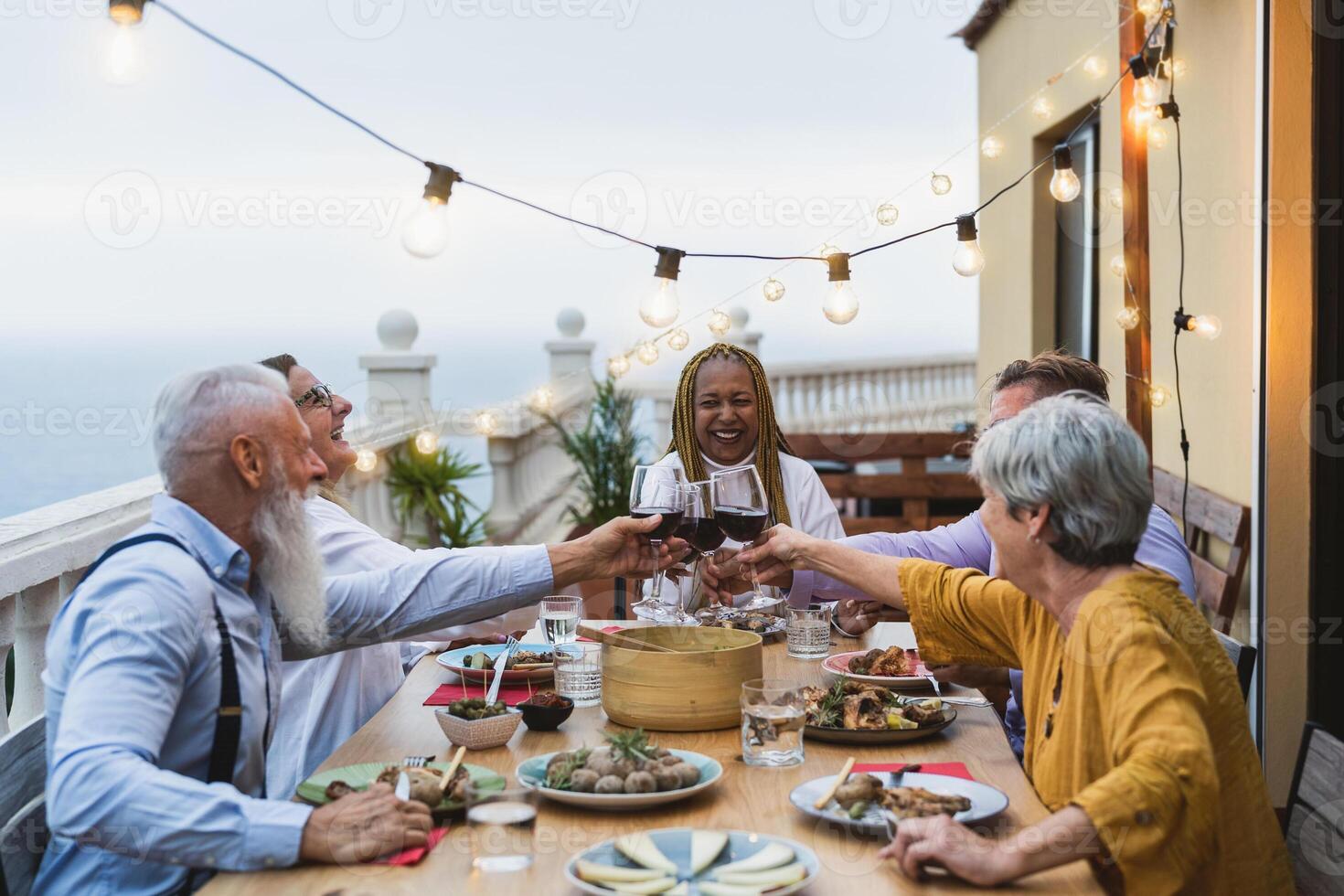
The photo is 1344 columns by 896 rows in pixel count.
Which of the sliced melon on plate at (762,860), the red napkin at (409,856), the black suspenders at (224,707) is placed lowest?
the red napkin at (409,856)

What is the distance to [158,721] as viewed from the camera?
62.5 inches

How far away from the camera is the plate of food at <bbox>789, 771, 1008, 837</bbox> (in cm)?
162

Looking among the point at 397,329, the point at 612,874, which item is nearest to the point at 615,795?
the point at 612,874

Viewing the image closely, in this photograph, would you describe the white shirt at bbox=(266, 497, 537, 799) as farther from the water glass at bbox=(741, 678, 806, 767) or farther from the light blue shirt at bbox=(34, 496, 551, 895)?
the water glass at bbox=(741, 678, 806, 767)

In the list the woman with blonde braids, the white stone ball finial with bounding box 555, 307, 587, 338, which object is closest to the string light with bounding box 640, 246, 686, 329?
the woman with blonde braids

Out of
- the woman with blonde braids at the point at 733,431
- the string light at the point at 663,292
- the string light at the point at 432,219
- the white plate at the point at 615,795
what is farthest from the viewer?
the woman with blonde braids at the point at 733,431

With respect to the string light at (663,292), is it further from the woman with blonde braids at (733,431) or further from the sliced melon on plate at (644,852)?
the sliced melon on plate at (644,852)

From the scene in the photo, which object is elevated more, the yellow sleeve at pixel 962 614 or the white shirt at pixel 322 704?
the yellow sleeve at pixel 962 614

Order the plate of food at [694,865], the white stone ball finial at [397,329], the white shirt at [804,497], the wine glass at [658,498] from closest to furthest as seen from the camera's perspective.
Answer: the plate of food at [694,865] → the wine glass at [658,498] → the white shirt at [804,497] → the white stone ball finial at [397,329]

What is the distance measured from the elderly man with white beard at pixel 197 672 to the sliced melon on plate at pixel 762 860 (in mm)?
392

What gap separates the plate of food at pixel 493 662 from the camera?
100 inches

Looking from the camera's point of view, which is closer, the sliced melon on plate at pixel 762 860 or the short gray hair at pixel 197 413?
the sliced melon on plate at pixel 762 860

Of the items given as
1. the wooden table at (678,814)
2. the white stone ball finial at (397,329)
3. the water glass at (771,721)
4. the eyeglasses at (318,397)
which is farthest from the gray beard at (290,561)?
the white stone ball finial at (397,329)

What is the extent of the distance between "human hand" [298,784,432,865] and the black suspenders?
0.22 m
